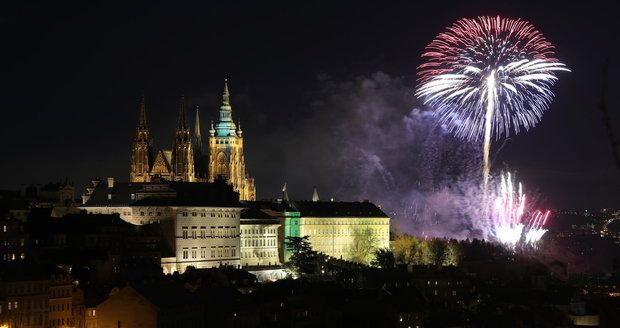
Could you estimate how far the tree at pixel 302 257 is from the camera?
11712 centimetres

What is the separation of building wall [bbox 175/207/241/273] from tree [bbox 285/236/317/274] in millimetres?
5336

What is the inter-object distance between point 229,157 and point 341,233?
20757mm

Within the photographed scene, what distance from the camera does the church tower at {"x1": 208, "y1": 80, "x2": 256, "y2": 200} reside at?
160m

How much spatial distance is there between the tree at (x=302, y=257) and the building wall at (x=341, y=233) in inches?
672

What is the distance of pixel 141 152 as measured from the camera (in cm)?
15088

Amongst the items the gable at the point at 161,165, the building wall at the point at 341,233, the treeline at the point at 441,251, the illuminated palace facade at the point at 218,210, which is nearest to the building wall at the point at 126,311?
the illuminated palace facade at the point at 218,210

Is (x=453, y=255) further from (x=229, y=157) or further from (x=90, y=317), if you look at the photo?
(x=90, y=317)

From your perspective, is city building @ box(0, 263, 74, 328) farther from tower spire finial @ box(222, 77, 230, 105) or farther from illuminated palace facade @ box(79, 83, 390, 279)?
tower spire finial @ box(222, 77, 230, 105)

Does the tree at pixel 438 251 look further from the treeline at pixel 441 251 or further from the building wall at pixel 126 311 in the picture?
the building wall at pixel 126 311

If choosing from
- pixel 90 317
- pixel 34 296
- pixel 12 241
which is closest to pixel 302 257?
pixel 12 241

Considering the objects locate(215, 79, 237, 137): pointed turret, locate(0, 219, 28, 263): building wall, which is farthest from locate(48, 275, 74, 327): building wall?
locate(215, 79, 237, 137): pointed turret

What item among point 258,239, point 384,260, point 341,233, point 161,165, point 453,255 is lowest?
point 384,260

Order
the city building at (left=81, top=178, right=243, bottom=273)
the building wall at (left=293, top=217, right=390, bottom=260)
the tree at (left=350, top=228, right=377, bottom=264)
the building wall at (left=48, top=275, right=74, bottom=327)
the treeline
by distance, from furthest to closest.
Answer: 1. the building wall at (left=293, top=217, right=390, bottom=260)
2. the tree at (left=350, top=228, right=377, bottom=264)
3. the treeline
4. the city building at (left=81, top=178, right=243, bottom=273)
5. the building wall at (left=48, top=275, right=74, bottom=327)

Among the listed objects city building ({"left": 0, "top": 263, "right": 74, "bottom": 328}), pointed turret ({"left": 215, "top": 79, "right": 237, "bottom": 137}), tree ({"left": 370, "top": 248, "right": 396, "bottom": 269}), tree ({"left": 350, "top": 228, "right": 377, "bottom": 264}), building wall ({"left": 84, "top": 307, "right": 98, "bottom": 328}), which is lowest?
building wall ({"left": 84, "top": 307, "right": 98, "bottom": 328})
